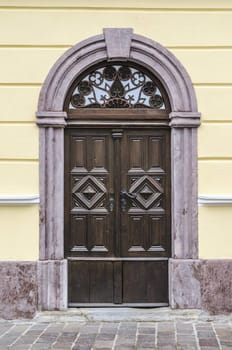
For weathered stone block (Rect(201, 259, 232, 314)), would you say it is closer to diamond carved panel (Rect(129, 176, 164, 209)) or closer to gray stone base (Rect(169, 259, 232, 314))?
gray stone base (Rect(169, 259, 232, 314))

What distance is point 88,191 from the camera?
6523 mm

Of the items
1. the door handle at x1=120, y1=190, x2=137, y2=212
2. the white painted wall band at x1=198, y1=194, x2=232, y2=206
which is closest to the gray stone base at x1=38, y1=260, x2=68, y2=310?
the door handle at x1=120, y1=190, x2=137, y2=212

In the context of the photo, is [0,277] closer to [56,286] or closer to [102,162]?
[56,286]

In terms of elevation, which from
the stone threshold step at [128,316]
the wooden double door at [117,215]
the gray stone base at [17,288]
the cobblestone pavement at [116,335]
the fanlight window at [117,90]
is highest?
the fanlight window at [117,90]

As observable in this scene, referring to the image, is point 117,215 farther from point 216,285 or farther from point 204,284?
point 216,285

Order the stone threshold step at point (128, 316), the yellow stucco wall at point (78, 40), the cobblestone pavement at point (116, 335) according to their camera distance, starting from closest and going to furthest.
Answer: the cobblestone pavement at point (116, 335), the stone threshold step at point (128, 316), the yellow stucco wall at point (78, 40)

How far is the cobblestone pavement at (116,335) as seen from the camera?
5.29 metres

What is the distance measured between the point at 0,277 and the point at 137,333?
5.87ft

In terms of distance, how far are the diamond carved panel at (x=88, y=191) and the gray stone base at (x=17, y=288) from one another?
0.97 m

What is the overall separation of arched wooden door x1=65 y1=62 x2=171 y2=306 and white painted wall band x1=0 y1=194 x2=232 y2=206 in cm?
48

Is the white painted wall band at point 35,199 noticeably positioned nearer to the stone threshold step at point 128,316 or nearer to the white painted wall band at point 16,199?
the white painted wall band at point 16,199

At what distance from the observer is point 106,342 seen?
5.42 meters

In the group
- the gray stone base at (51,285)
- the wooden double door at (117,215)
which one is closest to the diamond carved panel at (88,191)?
the wooden double door at (117,215)

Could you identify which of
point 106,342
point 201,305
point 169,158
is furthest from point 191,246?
point 106,342
